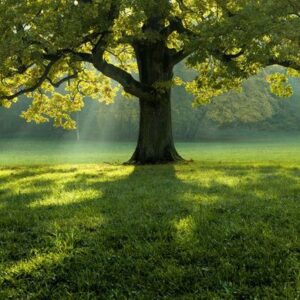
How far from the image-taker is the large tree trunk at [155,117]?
26844mm

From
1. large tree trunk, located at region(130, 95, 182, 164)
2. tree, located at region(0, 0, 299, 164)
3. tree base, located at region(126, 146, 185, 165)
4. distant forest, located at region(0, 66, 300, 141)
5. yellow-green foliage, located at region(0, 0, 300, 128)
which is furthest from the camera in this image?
distant forest, located at region(0, 66, 300, 141)

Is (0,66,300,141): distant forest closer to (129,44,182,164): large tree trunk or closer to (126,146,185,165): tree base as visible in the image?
(129,44,182,164): large tree trunk

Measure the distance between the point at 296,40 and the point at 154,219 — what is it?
545 inches

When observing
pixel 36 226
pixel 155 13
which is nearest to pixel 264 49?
pixel 155 13

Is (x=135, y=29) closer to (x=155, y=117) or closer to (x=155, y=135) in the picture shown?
(x=155, y=117)

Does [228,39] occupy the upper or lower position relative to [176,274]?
upper

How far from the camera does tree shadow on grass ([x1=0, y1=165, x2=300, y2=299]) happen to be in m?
6.55

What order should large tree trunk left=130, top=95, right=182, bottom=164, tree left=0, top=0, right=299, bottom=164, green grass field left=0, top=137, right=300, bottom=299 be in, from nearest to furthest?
green grass field left=0, top=137, right=300, bottom=299 → tree left=0, top=0, right=299, bottom=164 → large tree trunk left=130, top=95, right=182, bottom=164

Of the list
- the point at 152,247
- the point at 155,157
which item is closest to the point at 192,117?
the point at 155,157

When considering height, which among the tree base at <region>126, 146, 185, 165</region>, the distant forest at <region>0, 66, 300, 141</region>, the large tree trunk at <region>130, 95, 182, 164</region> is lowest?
the tree base at <region>126, 146, 185, 165</region>

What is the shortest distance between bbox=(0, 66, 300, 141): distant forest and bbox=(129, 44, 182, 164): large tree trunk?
136 ft

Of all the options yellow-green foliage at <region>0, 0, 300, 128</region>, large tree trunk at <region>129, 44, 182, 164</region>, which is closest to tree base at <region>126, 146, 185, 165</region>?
large tree trunk at <region>129, 44, 182, 164</region>

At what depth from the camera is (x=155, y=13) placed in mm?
22219

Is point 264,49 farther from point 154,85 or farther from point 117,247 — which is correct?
point 117,247
